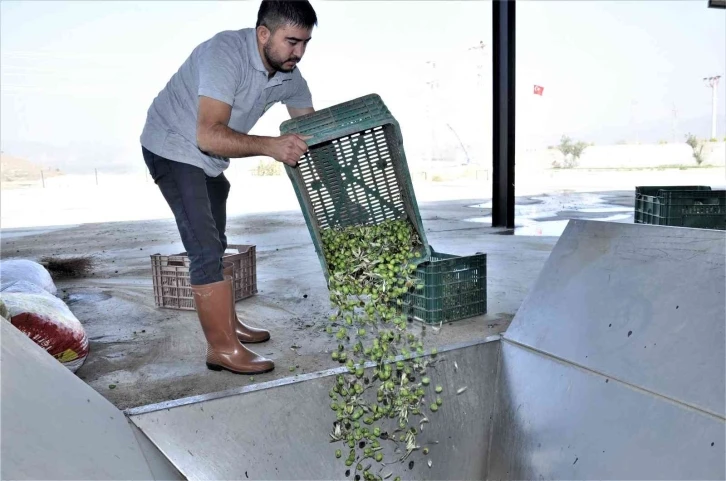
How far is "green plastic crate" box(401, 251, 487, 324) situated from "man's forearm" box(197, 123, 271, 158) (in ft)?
4.76

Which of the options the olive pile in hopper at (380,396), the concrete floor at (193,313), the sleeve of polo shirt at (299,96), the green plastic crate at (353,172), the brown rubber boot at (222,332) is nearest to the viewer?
the olive pile in hopper at (380,396)

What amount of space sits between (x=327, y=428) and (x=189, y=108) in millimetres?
1299

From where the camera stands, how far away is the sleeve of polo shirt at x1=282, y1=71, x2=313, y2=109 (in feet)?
8.31

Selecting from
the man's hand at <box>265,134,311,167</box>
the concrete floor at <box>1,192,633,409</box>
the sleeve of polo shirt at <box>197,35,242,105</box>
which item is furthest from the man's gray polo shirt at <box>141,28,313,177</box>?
the concrete floor at <box>1,192,633,409</box>

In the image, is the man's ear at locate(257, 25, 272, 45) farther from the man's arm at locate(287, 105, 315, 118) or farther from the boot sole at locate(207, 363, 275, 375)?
the boot sole at locate(207, 363, 275, 375)

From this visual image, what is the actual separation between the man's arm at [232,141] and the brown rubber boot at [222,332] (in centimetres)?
61

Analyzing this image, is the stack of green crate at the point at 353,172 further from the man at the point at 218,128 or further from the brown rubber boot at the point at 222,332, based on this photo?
the brown rubber boot at the point at 222,332

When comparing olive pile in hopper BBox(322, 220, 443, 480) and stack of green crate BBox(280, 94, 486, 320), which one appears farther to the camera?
stack of green crate BBox(280, 94, 486, 320)

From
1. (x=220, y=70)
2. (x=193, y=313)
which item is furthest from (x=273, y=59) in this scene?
(x=193, y=313)

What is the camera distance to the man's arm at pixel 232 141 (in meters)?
1.99

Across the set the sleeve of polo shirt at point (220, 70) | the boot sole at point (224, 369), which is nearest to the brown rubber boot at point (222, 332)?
the boot sole at point (224, 369)

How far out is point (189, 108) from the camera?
89.5 inches

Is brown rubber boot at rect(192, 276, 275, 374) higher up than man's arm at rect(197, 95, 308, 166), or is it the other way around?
man's arm at rect(197, 95, 308, 166)

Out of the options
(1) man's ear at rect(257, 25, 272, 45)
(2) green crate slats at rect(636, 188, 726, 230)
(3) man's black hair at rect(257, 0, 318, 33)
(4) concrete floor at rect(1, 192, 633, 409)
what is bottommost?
(4) concrete floor at rect(1, 192, 633, 409)
